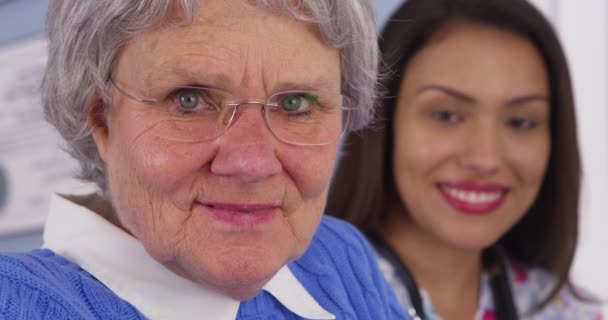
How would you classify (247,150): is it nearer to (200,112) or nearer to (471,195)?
(200,112)

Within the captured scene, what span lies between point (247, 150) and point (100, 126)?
194 millimetres

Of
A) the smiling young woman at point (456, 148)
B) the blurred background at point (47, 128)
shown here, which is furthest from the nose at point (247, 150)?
the blurred background at point (47, 128)

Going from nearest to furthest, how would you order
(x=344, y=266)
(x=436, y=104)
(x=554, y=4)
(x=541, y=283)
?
(x=344, y=266)
(x=436, y=104)
(x=541, y=283)
(x=554, y=4)

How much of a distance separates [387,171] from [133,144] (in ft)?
3.02

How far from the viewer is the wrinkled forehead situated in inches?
30.0

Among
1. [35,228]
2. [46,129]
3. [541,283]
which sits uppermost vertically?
[46,129]

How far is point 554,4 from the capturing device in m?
2.09

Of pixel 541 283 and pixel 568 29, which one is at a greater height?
pixel 568 29

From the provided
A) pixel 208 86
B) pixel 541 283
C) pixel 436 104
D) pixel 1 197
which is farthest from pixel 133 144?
pixel 1 197

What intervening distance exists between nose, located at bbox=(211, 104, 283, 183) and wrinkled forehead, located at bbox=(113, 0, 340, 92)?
0.11 ft

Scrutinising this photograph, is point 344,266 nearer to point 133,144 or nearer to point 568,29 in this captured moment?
point 133,144

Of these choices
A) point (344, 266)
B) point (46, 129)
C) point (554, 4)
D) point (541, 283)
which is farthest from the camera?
point (46, 129)

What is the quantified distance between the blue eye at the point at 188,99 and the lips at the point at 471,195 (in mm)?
866

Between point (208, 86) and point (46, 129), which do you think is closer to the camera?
point (208, 86)
